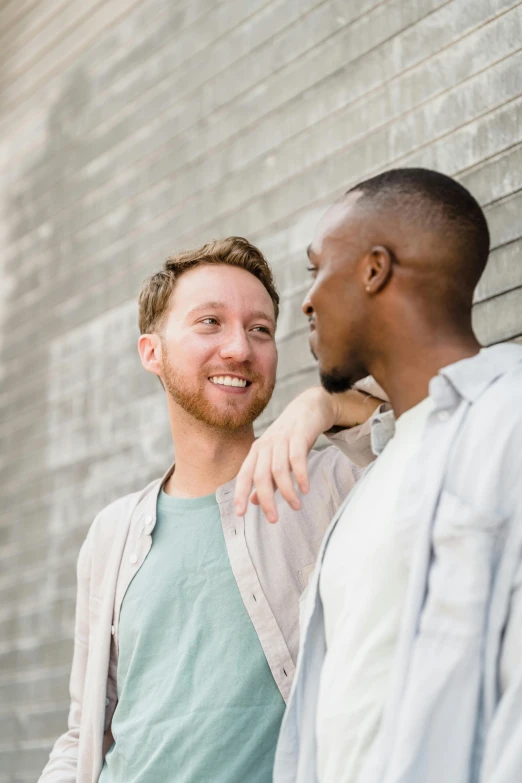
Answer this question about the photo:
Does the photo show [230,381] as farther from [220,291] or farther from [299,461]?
[299,461]

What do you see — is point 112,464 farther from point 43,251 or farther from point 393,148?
point 393,148

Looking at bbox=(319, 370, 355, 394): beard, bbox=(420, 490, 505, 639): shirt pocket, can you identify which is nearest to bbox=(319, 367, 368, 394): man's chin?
bbox=(319, 370, 355, 394): beard

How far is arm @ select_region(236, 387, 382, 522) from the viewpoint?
1479 mm

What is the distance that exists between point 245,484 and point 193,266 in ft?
3.09

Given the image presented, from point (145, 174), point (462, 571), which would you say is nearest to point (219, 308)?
point (462, 571)

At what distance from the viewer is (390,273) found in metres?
1.42

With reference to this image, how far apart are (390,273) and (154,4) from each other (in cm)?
329

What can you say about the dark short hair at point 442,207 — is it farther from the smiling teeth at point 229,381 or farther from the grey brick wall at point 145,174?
the grey brick wall at point 145,174

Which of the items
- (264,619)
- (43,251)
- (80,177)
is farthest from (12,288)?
(264,619)

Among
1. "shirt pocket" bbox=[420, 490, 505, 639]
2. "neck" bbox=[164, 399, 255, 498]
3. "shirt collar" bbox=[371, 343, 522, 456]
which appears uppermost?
"shirt collar" bbox=[371, 343, 522, 456]

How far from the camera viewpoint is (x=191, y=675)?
6.22ft

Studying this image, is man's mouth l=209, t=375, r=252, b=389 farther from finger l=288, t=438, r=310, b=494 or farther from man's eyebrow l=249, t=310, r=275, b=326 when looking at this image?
finger l=288, t=438, r=310, b=494

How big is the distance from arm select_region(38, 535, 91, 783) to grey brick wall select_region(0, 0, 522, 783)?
1110 millimetres

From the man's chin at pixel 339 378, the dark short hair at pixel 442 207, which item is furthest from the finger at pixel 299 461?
the dark short hair at pixel 442 207
